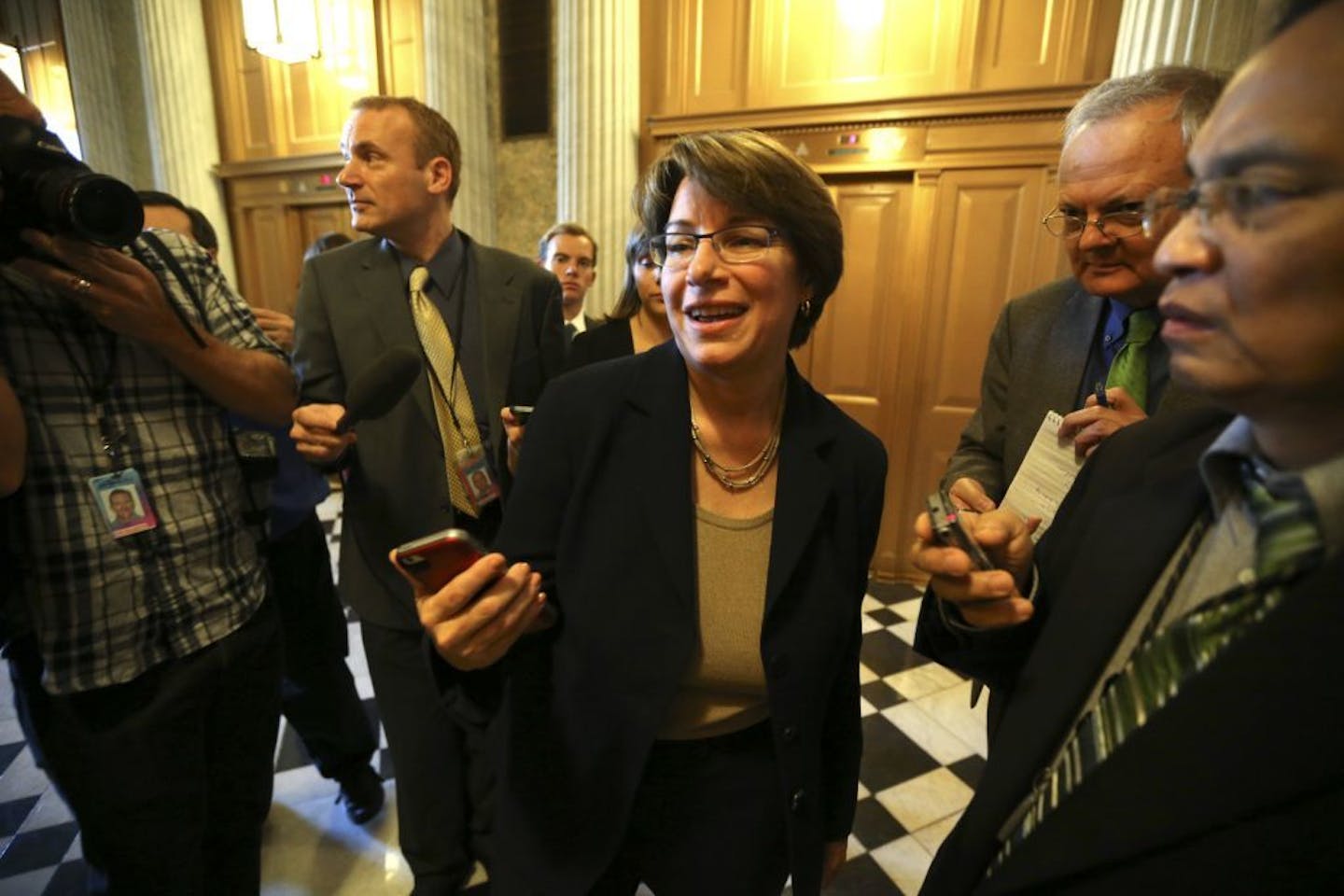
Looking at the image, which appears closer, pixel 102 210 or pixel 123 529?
pixel 102 210

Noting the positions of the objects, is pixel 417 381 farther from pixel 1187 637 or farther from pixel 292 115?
pixel 292 115

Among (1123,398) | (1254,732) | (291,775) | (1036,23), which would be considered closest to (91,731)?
(291,775)

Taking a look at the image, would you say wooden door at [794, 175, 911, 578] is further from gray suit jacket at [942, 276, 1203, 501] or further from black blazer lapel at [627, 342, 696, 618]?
black blazer lapel at [627, 342, 696, 618]

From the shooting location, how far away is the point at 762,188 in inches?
39.6

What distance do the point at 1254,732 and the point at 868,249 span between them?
3.61m

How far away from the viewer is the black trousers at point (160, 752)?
107 centimetres

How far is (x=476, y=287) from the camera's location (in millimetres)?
1719

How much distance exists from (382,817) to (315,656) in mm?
575

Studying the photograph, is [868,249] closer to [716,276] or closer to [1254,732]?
[716,276]

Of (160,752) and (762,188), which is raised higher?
(762,188)

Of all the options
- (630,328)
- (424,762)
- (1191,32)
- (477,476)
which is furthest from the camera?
(1191,32)

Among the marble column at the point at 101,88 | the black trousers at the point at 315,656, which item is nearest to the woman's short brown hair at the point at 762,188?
the black trousers at the point at 315,656

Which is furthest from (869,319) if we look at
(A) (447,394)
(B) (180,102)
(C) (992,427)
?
(B) (180,102)

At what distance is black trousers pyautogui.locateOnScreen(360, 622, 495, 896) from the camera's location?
166 centimetres
